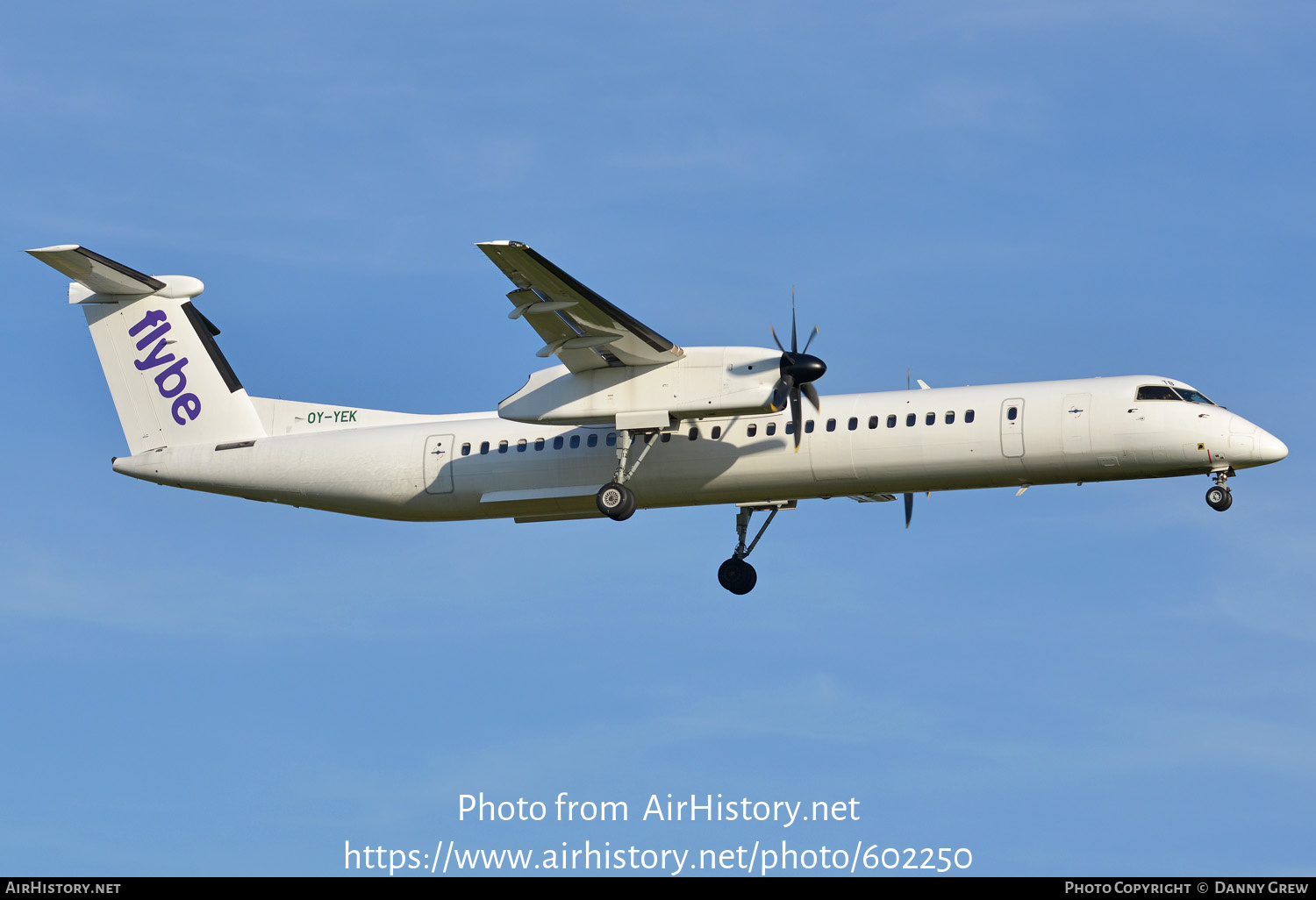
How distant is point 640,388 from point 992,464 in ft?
18.1

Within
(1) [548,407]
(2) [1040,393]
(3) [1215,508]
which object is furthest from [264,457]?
(3) [1215,508]

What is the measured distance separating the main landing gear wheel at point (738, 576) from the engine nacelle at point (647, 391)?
463cm

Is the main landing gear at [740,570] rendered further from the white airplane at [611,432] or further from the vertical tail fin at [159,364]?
the vertical tail fin at [159,364]

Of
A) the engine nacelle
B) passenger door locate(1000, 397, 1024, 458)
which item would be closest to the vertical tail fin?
the engine nacelle

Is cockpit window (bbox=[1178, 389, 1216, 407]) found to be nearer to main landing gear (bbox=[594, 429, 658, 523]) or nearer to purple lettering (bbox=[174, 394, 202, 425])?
main landing gear (bbox=[594, 429, 658, 523])

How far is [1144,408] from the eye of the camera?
905 inches

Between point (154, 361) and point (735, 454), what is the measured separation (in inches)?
423

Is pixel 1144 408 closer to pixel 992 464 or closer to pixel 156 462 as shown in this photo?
pixel 992 464

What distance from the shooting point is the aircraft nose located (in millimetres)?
22469

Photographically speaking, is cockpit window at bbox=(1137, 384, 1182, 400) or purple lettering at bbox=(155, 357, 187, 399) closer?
cockpit window at bbox=(1137, 384, 1182, 400)

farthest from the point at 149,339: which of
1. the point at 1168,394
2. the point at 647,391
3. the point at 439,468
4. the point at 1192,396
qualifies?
the point at 1192,396

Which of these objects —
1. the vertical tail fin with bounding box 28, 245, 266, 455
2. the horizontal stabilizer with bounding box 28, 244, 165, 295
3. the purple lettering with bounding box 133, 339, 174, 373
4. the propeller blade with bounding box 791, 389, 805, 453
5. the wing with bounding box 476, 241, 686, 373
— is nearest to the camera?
the wing with bounding box 476, 241, 686, 373

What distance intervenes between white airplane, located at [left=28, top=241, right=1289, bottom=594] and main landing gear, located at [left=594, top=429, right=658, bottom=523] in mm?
31

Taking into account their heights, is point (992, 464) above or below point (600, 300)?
below
